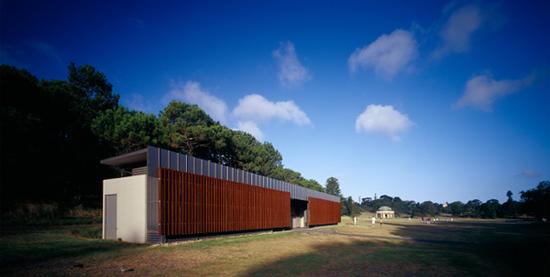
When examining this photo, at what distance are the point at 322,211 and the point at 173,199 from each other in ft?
99.1

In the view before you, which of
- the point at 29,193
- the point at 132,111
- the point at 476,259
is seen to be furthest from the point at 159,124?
the point at 476,259

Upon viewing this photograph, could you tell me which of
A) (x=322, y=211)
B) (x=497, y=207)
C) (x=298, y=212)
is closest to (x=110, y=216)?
(x=298, y=212)

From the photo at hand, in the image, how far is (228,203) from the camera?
75.9 feet

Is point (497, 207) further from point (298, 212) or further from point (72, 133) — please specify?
point (72, 133)

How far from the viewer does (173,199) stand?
17.8 m

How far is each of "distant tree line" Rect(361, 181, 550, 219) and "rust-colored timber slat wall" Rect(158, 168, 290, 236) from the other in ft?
233

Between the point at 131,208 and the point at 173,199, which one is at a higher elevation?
the point at 173,199

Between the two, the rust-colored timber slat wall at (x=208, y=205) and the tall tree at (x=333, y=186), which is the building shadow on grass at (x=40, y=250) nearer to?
the rust-colored timber slat wall at (x=208, y=205)

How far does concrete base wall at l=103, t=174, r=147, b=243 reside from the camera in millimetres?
16484

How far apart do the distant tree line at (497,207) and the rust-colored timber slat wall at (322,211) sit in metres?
51.0

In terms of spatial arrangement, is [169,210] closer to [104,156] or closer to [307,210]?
[104,156]

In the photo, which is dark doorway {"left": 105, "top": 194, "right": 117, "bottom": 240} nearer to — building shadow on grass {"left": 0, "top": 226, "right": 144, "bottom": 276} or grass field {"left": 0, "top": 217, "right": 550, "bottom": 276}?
Answer: building shadow on grass {"left": 0, "top": 226, "right": 144, "bottom": 276}

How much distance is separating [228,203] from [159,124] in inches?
616

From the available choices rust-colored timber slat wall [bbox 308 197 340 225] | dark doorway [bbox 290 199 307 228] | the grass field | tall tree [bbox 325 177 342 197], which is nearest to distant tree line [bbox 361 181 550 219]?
tall tree [bbox 325 177 342 197]
